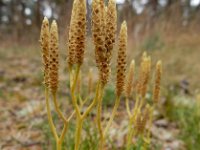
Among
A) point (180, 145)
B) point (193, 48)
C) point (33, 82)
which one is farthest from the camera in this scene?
point (193, 48)

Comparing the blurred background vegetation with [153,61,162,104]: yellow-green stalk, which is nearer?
[153,61,162,104]: yellow-green stalk

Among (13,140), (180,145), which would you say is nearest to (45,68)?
(13,140)

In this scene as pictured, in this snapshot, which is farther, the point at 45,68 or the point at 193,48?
the point at 193,48

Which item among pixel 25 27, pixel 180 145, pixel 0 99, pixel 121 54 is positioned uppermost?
pixel 25 27

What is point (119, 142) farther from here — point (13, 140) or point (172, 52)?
point (172, 52)

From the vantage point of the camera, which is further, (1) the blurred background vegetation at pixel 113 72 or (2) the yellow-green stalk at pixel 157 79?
(1) the blurred background vegetation at pixel 113 72

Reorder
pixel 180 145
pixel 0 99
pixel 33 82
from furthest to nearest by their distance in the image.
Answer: pixel 33 82
pixel 0 99
pixel 180 145

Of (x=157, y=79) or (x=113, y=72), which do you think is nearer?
(x=157, y=79)

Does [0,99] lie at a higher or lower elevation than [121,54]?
lower
